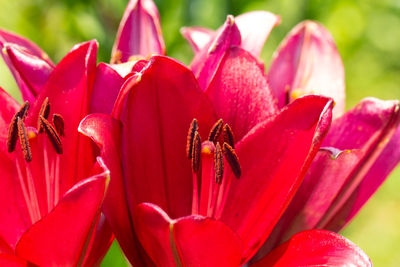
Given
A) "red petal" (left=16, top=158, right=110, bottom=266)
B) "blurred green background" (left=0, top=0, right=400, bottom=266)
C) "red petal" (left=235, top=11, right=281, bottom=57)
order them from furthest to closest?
"blurred green background" (left=0, top=0, right=400, bottom=266)
"red petal" (left=235, top=11, right=281, bottom=57)
"red petal" (left=16, top=158, right=110, bottom=266)

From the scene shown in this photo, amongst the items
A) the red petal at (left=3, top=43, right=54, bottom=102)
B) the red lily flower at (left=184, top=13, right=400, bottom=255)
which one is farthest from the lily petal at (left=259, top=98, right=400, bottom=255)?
the red petal at (left=3, top=43, right=54, bottom=102)

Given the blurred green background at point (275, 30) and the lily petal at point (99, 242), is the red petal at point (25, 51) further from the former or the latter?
the blurred green background at point (275, 30)

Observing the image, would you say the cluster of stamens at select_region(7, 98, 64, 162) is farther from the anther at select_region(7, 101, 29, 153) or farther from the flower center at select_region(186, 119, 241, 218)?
the flower center at select_region(186, 119, 241, 218)

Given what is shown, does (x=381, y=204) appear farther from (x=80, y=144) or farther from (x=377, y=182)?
(x=80, y=144)

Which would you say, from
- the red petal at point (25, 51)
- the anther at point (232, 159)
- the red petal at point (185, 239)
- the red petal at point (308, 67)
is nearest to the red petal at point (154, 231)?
the red petal at point (185, 239)

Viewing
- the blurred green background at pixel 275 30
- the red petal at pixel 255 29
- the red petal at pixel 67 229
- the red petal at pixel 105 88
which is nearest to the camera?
the red petal at pixel 67 229

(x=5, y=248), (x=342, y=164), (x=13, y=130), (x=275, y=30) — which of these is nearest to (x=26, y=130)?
(x=13, y=130)

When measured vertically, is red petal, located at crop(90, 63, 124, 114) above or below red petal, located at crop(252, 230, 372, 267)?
above
